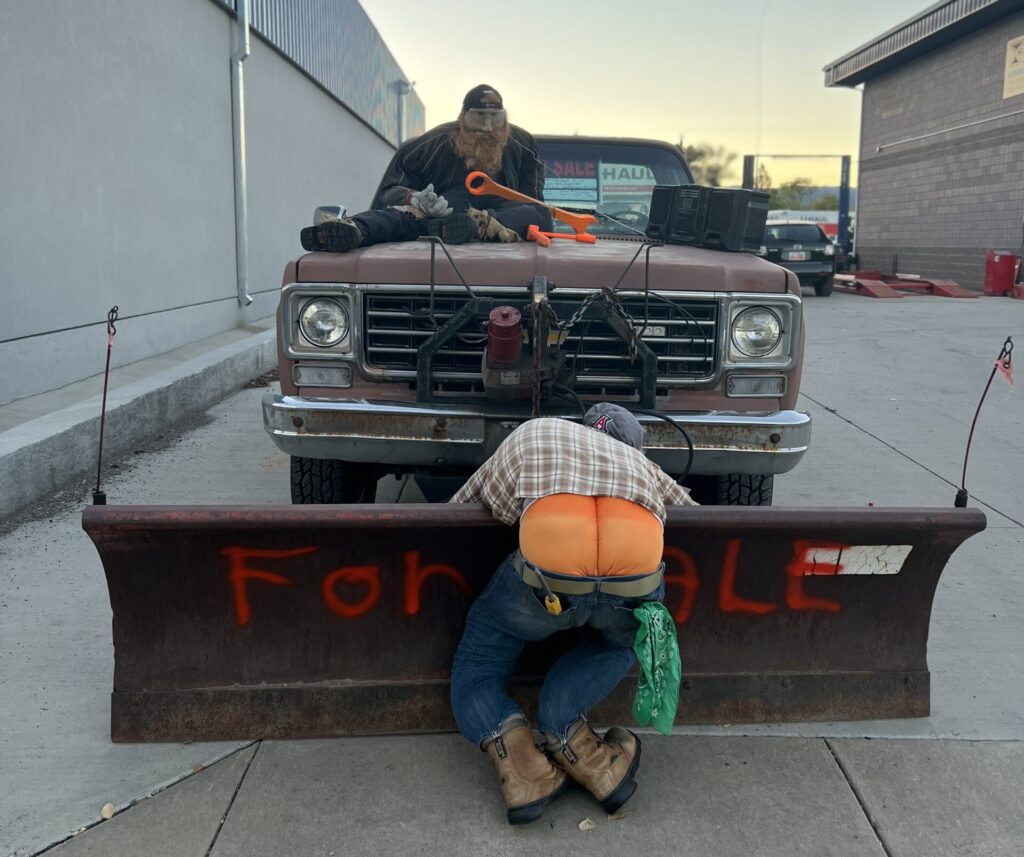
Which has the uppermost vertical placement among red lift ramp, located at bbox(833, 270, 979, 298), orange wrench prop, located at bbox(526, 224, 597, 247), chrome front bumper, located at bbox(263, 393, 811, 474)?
orange wrench prop, located at bbox(526, 224, 597, 247)

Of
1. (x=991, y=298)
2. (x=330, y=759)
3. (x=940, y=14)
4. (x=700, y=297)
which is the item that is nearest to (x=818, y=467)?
(x=700, y=297)

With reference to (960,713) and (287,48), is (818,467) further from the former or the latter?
(287,48)

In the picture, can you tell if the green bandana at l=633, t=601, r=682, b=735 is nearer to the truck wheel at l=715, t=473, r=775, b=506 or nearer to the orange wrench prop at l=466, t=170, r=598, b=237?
the truck wheel at l=715, t=473, r=775, b=506

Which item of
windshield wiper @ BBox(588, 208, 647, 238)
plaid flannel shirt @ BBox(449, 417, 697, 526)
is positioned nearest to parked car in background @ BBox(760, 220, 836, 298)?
windshield wiper @ BBox(588, 208, 647, 238)

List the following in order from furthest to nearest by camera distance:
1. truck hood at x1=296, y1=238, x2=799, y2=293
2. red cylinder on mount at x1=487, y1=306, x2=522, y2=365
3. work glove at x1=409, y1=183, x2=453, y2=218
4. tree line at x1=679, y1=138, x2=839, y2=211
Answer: tree line at x1=679, y1=138, x2=839, y2=211, work glove at x1=409, y1=183, x2=453, y2=218, truck hood at x1=296, y1=238, x2=799, y2=293, red cylinder on mount at x1=487, y1=306, x2=522, y2=365

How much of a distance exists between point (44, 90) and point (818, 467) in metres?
5.97

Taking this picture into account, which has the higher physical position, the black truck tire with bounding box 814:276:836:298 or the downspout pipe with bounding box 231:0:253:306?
the downspout pipe with bounding box 231:0:253:306

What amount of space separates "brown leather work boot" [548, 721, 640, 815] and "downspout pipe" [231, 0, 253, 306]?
34.0 ft

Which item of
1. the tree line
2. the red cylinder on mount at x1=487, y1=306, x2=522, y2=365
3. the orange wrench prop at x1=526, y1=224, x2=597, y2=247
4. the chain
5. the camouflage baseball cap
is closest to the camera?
the camouflage baseball cap

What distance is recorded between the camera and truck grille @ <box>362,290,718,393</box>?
389cm

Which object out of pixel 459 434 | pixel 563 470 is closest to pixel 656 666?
pixel 563 470

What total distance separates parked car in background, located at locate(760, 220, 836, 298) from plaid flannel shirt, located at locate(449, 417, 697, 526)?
694 inches

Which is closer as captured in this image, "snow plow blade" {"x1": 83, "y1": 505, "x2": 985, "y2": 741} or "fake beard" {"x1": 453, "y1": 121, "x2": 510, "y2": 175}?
"snow plow blade" {"x1": 83, "y1": 505, "x2": 985, "y2": 741}

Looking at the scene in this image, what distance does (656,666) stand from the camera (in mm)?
2688
